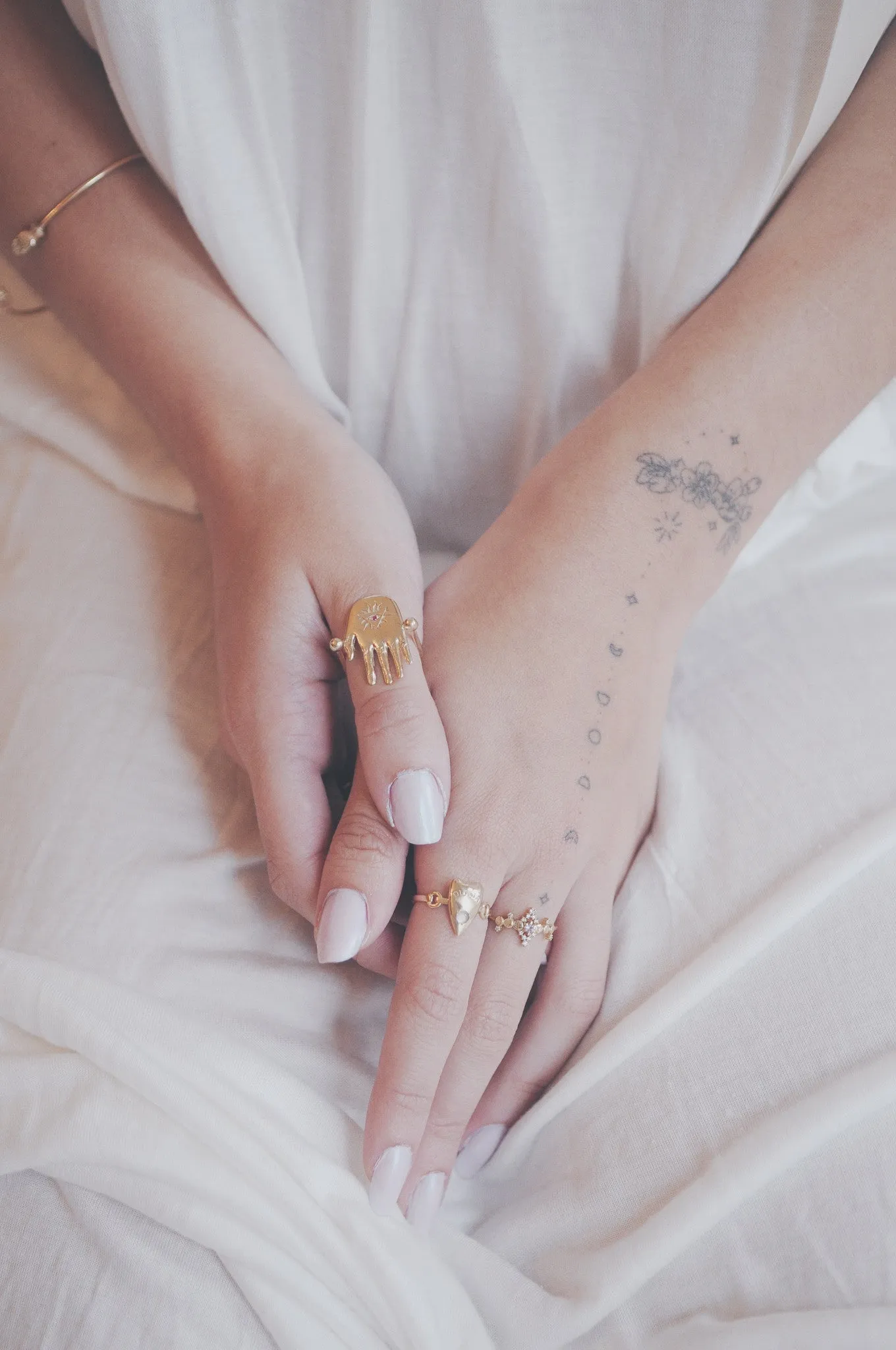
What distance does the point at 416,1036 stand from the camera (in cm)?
75

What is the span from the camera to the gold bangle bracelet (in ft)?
3.36

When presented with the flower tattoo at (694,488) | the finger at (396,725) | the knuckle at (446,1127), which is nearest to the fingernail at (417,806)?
the finger at (396,725)

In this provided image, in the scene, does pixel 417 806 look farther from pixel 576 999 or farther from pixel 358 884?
pixel 576 999

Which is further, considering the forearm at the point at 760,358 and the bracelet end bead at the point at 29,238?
the bracelet end bead at the point at 29,238

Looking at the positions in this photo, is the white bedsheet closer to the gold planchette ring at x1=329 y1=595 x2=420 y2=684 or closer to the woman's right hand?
the woman's right hand

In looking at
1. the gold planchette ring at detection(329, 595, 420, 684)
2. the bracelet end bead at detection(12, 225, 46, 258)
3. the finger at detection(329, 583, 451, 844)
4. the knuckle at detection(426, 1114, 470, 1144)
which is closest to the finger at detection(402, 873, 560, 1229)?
the knuckle at detection(426, 1114, 470, 1144)

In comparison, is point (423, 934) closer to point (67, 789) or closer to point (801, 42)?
point (67, 789)

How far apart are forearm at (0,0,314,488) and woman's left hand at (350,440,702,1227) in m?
0.31

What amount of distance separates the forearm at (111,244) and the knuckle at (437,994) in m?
0.54

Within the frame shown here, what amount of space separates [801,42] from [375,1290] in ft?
3.37

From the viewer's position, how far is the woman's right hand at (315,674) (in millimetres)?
765

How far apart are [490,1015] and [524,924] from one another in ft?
0.27

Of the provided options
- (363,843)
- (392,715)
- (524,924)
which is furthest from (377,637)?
(524,924)

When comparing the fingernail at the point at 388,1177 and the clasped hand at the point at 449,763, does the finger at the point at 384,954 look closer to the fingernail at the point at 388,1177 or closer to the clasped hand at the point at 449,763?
the clasped hand at the point at 449,763
